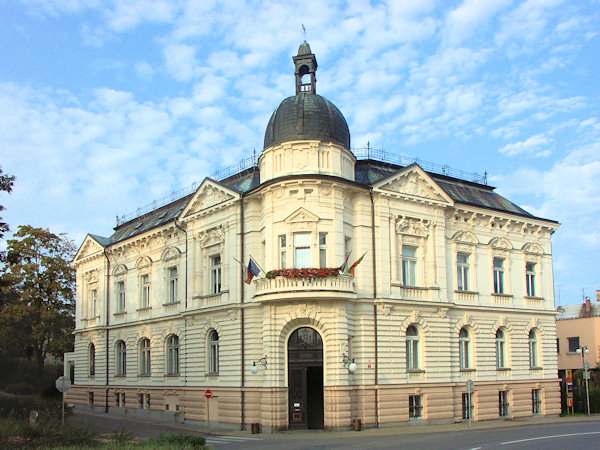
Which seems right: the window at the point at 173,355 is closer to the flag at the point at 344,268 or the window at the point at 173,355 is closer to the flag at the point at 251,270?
the flag at the point at 251,270

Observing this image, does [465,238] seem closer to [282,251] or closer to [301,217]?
[301,217]

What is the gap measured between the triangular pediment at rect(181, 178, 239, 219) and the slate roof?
385 millimetres

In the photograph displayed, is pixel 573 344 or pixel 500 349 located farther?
pixel 573 344

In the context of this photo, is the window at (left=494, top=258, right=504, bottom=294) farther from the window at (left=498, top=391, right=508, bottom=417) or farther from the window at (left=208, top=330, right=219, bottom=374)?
the window at (left=208, top=330, right=219, bottom=374)

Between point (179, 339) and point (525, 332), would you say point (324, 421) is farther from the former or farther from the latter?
point (525, 332)

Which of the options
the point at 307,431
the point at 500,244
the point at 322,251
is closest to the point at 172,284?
the point at 322,251

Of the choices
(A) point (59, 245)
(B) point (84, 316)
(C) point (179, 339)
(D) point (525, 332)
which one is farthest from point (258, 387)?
(A) point (59, 245)

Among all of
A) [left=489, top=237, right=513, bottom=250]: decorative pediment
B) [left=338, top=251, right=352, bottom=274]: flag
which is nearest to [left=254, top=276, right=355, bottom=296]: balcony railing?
[left=338, top=251, right=352, bottom=274]: flag

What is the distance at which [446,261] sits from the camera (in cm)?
3484

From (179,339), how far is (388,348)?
43.1ft

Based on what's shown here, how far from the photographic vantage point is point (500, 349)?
3728 centimetres

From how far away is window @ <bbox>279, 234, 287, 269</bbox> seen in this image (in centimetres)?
3033

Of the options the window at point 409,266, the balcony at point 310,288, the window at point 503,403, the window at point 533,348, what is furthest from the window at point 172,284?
the window at point 533,348

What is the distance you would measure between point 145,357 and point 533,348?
2379 cm
